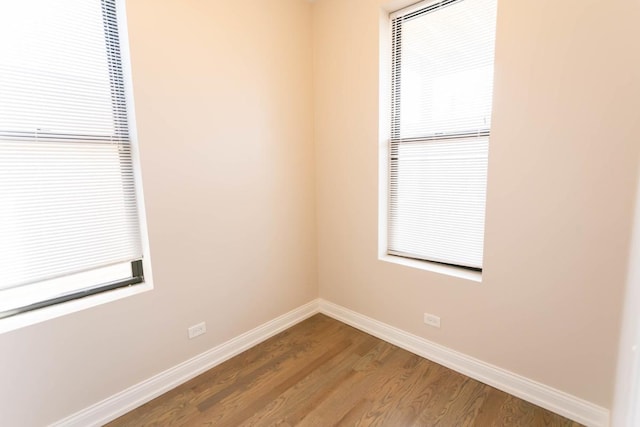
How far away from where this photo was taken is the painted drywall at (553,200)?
4.94 feet

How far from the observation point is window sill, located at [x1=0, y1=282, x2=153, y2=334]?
5.01ft

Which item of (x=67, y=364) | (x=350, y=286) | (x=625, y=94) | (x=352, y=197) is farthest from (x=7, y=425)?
(x=625, y=94)

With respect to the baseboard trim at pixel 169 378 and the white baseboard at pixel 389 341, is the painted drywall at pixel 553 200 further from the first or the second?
the baseboard trim at pixel 169 378

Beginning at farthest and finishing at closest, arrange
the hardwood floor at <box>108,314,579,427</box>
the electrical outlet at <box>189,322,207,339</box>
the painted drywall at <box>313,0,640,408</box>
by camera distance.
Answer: the electrical outlet at <box>189,322,207,339</box> → the hardwood floor at <box>108,314,579,427</box> → the painted drywall at <box>313,0,640,408</box>

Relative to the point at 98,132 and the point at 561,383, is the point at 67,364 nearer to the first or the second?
the point at 98,132

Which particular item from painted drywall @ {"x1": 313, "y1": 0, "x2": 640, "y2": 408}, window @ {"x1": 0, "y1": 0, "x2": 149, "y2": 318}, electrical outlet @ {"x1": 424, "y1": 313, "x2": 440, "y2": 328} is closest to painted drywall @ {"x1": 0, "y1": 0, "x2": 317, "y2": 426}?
window @ {"x1": 0, "y1": 0, "x2": 149, "y2": 318}

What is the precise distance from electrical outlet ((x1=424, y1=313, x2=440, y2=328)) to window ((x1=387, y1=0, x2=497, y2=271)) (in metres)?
0.43

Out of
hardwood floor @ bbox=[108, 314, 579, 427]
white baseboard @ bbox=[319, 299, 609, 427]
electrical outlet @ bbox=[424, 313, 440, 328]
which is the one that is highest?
electrical outlet @ bbox=[424, 313, 440, 328]

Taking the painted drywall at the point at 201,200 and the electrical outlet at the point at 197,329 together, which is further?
the electrical outlet at the point at 197,329

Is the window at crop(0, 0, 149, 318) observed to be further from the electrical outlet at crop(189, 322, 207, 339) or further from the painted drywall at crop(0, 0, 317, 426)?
the electrical outlet at crop(189, 322, 207, 339)

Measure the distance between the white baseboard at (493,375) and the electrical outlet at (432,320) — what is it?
0.15 meters

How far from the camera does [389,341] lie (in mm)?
2555

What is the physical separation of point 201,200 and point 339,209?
122 centimetres

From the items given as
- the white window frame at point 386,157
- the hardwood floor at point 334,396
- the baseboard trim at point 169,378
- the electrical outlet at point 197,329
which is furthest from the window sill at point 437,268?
the electrical outlet at point 197,329
